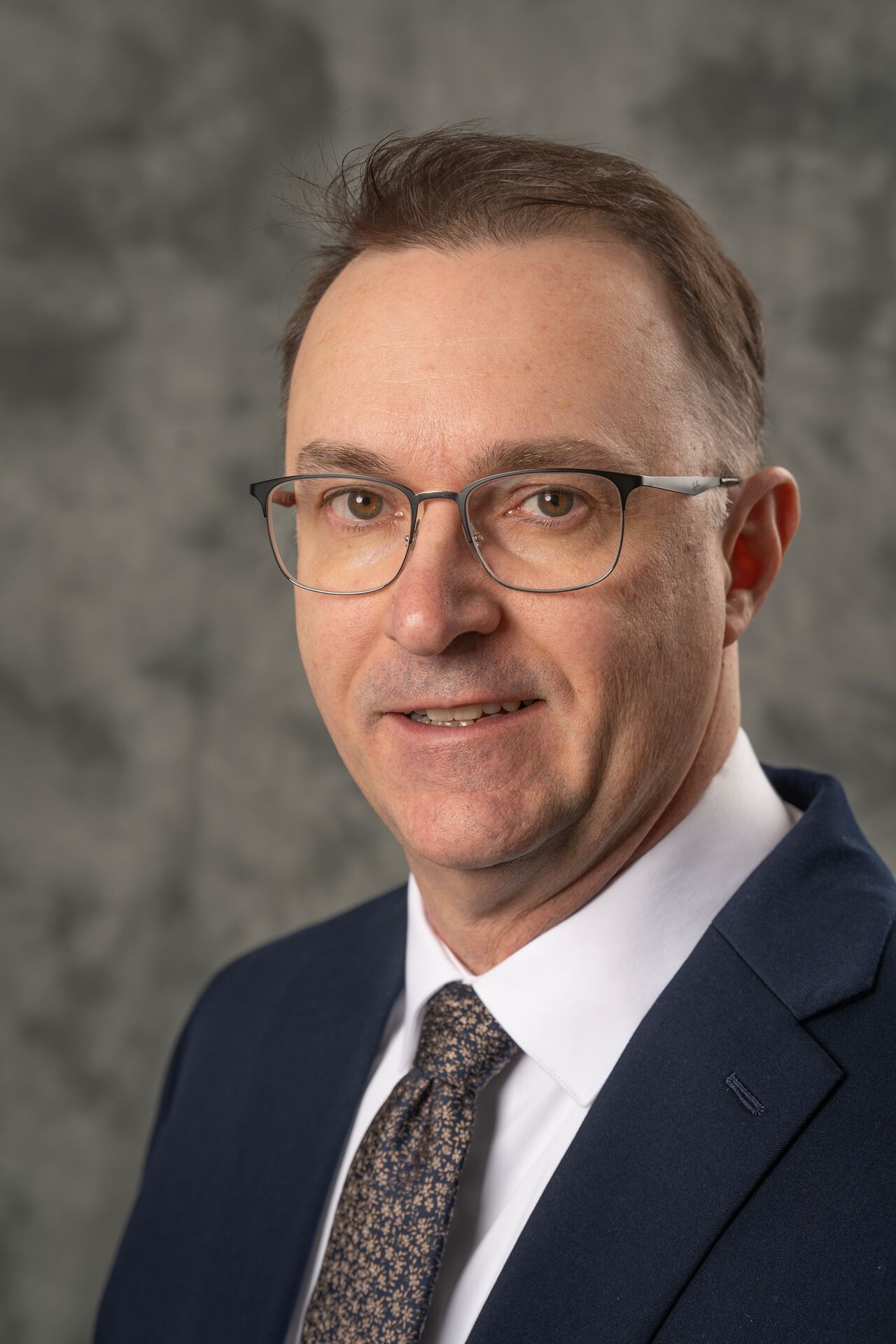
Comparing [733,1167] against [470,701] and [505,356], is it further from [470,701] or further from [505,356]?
[505,356]

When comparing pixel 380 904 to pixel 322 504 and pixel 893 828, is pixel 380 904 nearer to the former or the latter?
pixel 322 504

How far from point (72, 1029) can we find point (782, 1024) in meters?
2.46

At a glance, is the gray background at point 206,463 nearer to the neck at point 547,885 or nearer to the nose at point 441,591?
the neck at point 547,885

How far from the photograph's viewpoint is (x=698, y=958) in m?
1.80

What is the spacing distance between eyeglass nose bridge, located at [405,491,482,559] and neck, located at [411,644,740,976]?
1.52 ft

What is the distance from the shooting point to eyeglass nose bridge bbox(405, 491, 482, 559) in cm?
177

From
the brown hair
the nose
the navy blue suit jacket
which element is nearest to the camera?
the navy blue suit jacket

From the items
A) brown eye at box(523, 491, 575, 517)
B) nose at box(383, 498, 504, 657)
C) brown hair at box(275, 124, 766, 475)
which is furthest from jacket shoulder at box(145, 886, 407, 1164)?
brown hair at box(275, 124, 766, 475)

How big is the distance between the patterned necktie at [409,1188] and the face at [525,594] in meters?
0.28

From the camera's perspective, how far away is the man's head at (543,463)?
1774 millimetres

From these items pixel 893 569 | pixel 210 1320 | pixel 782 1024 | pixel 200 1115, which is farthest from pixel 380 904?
pixel 893 569

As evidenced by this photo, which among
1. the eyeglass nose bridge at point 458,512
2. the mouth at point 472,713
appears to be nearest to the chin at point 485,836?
the mouth at point 472,713

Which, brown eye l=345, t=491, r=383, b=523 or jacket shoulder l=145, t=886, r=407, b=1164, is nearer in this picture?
brown eye l=345, t=491, r=383, b=523

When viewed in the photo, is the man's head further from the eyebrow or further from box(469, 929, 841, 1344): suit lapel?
box(469, 929, 841, 1344): suit lapel
